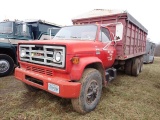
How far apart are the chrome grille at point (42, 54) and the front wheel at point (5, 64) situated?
2.85 meters

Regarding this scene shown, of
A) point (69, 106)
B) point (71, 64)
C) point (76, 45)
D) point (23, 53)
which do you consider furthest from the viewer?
point (23, 53)

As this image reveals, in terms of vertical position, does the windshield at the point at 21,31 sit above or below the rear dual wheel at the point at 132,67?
above

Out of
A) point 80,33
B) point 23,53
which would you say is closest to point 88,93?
point 80,33

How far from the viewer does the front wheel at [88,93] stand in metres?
3.13

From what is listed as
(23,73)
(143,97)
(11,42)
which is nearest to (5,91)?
(23,73)

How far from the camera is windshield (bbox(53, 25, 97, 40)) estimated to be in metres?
4.13

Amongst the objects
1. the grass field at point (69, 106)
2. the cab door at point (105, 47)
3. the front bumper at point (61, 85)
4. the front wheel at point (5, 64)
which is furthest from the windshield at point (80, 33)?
the front wheel at point (5, 64)

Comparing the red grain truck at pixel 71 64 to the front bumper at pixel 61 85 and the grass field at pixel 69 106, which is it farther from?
the grass field at pixel 69 106

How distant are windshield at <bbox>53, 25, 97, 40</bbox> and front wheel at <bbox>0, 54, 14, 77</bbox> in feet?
10.1

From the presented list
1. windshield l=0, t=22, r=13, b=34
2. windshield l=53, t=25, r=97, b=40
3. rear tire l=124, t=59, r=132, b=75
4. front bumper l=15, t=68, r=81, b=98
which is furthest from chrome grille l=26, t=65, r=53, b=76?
rear tire l=124, t=59, r=132, b=75

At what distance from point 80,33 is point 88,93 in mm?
1738

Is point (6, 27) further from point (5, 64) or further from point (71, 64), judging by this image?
point (71, 64)

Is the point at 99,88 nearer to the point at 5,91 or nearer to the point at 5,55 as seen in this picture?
the point at 5,91

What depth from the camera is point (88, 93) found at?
11.1 feet
